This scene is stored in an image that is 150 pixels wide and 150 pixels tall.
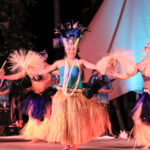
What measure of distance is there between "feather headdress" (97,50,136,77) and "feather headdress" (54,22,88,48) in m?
0.40

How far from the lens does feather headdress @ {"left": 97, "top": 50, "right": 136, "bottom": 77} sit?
5.09 meters

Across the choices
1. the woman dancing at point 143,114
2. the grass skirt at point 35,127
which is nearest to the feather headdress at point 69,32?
the woman dancing at point 143,114

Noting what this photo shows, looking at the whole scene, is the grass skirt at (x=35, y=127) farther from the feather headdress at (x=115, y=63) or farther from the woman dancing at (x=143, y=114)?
the feather headdress at (x=115, y=63)

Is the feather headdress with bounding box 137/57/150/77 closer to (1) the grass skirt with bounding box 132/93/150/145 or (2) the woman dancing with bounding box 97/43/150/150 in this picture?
(2) the woman dancing with bounding box 97/43/150/150

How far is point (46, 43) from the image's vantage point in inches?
413

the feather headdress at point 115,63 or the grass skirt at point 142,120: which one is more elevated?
the feather headdress at point 115,63

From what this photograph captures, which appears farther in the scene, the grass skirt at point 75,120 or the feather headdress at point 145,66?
the feather headdress at point 145,66

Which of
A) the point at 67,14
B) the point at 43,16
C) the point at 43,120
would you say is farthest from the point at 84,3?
the point at 43,120

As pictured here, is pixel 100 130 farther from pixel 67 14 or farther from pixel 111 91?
pixel 67 14

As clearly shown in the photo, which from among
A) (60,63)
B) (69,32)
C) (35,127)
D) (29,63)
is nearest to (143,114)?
(60,63)

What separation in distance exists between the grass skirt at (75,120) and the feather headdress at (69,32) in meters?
0.62

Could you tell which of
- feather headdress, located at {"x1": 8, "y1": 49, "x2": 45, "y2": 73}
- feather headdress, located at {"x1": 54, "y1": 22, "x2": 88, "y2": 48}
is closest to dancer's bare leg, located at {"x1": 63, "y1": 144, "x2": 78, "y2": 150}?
feather headdress, located at {"x1": 8, "y1": 49, "x2": 45, "y2": 73}

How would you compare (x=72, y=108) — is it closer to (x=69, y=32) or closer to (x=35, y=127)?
(x=69, y=32)

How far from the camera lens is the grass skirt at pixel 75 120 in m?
4.88
